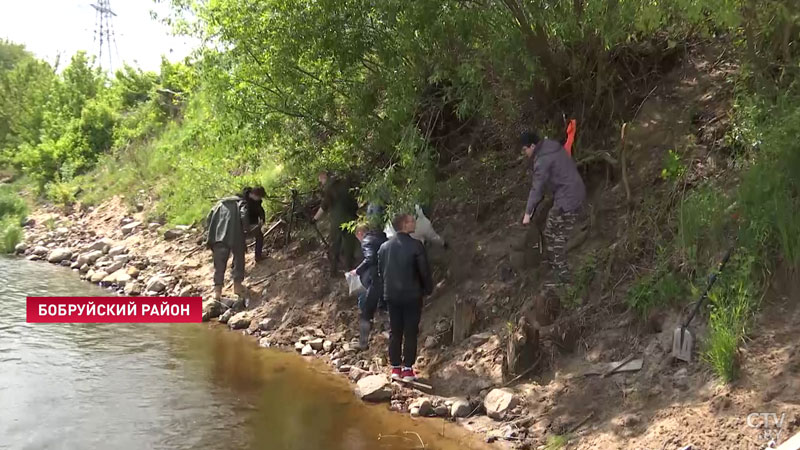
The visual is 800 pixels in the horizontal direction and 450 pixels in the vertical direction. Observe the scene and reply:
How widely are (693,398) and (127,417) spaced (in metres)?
4.88

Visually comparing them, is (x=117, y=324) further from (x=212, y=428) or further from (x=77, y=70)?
(x=77, y=70)

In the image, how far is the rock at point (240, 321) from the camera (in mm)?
9680

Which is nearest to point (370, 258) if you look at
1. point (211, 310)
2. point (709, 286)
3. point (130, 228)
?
point (211, 310)

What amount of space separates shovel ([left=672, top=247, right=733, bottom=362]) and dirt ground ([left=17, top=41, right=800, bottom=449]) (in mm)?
91

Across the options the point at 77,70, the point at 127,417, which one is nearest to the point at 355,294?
the point at 127,417

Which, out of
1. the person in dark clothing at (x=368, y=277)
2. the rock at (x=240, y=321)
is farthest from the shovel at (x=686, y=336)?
the rock at (x=240, y=321)

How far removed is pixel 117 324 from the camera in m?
10.0

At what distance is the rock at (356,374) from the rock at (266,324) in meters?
2.15

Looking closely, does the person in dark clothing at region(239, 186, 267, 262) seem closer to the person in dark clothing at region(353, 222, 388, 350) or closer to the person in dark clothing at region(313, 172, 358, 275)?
the person in dark clothing at region(313, 172, 358, 275)

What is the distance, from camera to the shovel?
5.55 m

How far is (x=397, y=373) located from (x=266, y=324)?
289cm

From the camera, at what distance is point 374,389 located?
688 cm

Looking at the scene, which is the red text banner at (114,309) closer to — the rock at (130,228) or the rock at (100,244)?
the rock at (100,244)

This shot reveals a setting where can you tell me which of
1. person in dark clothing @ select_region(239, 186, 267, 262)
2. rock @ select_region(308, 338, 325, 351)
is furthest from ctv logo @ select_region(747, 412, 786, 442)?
person in dark clothing @ select_region(239, 186, 267, 262)
